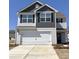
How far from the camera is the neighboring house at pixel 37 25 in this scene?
2878cm

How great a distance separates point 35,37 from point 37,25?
6.08ft

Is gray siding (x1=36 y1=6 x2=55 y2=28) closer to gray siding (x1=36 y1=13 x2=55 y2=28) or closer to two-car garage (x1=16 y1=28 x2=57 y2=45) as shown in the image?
gray siding (x1=36 y1=13 x2=55 y2=28)

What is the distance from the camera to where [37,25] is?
29016 mm

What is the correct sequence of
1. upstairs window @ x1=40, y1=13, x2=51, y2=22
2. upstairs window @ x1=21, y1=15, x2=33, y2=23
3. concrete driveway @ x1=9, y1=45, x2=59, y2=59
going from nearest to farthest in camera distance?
concrete driveway @ x1=9, y1=45, x2=59, y2=59 < upstairs window @ x1=40, y1=13, x2=51, y2=22 < upstairs window @ x1=21, y1=15, x2=33, y2=23

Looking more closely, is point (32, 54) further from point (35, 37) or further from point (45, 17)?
point (45, 17)

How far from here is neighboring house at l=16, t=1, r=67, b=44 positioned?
28.8m

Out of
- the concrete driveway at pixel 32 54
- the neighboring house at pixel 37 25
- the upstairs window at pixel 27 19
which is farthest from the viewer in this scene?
the upstairs window at pixel 27 19

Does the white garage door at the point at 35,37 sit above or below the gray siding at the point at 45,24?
below

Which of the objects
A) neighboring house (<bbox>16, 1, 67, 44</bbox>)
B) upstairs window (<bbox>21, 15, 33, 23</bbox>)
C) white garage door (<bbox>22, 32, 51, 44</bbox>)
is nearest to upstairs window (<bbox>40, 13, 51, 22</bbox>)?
neighboring house (<bbox>16, 1, 67, 44</bbox>)

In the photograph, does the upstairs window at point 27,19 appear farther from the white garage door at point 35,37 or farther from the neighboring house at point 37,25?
the white garage door at point 35,37

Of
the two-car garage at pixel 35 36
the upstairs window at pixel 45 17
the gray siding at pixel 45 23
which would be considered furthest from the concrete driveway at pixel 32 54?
the upstairs window at pixel 45 17

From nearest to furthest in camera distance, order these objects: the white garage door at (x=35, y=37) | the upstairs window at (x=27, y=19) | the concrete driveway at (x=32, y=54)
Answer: the concrete driveway at (x=32, y=54) → the white garage door at (x=35, y=37) → the upstairs window at (x=27, y=19)

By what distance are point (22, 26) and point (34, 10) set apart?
311cm
